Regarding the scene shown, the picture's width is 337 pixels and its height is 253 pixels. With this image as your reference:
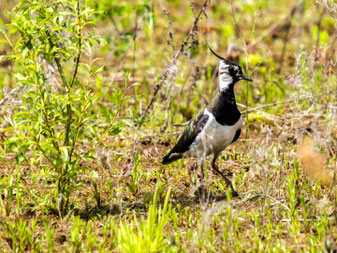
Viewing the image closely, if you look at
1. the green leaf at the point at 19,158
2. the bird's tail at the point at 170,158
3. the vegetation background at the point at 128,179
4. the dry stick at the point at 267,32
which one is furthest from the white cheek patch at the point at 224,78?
the dry stick at the point at 267,32

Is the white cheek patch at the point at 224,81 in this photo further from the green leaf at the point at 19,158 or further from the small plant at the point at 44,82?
Answer: the green leaf at the point at 19,158

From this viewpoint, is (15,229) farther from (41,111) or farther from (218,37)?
(218,37)

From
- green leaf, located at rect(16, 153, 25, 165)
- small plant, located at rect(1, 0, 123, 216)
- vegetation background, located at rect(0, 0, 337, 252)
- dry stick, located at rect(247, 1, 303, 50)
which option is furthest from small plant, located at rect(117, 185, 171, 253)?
dry stick, located at rect(247, 1, 303, 50)

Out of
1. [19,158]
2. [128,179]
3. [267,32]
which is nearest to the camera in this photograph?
[19,158]

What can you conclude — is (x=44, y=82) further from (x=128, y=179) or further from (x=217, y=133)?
(x=217, y=133)

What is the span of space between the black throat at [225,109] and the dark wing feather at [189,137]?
0.36 ft

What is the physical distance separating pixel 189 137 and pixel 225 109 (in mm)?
433

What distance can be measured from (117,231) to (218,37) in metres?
5.17

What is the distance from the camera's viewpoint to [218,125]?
4.08 metres

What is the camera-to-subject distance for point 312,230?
342 cm

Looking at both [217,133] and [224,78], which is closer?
[217,133]

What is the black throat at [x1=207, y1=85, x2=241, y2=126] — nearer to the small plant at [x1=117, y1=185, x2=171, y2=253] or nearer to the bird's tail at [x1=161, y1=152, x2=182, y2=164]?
the bird's tail at [x1=161, y1=152, x2=182, y2=164]

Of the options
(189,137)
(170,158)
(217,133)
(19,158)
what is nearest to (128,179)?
(170,158)

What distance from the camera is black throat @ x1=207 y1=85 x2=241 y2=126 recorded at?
4.11 metres
